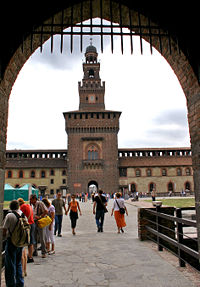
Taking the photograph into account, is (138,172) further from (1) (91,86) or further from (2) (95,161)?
(1) (91,86)

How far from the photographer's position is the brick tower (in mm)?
39812

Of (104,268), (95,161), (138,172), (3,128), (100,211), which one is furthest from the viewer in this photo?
(138,172)

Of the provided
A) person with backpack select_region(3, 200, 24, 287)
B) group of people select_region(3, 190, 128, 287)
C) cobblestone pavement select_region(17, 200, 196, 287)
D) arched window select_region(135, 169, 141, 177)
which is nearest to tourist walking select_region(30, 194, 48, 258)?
group of people select_region(3, 190, 128, 287)

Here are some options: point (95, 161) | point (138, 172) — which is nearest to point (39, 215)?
point (95, 161)

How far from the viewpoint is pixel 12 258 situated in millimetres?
3709

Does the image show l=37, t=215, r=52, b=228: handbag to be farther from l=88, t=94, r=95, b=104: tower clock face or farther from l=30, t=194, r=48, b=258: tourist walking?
l=88, t=94, r=95, b=104: tower clock face

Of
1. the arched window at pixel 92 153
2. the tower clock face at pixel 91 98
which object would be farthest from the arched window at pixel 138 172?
the tower clock face at pixel 91 98

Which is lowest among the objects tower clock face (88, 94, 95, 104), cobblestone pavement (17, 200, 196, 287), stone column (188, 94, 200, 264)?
cobblestone pavement (17, 200, 196, 287)

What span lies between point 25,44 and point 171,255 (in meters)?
5.26

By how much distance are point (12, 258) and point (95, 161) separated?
1443 inches

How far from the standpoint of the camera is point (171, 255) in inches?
213

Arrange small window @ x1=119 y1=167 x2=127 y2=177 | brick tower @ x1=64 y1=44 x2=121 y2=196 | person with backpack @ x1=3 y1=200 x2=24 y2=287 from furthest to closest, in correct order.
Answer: small window @ x1=119 y1=167 x2=127 y2=177
brick tower @ x1=64 y1=44 x2=121 y2=196
person with backpack @ x1=3 y1=200 x2=24 y2=287

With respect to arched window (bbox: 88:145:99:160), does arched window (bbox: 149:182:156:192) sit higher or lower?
lower

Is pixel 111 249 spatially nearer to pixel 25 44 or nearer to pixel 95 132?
pixel 25 44
